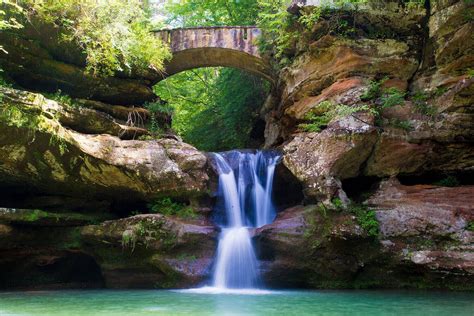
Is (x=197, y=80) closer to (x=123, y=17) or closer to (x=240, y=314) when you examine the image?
(x=123, y=17)

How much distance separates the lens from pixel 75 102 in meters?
11.2

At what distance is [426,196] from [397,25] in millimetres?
5601

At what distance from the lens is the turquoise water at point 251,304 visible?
19.7 ft

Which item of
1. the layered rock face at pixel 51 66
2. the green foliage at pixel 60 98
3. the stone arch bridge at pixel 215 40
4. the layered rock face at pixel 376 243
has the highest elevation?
the stone arch bridge at pixel 215 40

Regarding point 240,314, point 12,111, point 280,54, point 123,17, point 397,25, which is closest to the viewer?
point 240,314

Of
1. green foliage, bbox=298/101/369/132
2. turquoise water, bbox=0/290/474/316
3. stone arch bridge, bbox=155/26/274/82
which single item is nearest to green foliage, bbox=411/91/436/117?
green foliage, bbox=298/101/369/132

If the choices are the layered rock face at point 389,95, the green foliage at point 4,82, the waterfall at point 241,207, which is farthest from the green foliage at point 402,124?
the green foliage at point 4,82

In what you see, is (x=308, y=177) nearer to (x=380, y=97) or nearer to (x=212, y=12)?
(x=380, y=97)

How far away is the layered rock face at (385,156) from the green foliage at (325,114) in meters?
0.14

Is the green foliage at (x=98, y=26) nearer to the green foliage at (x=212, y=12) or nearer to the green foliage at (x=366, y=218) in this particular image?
the green foliage at (x=366, y=218)

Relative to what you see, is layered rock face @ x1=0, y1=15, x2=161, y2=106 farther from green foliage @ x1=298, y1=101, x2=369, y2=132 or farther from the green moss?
green foliage @ x1=298, y1=101, x2=369, y2=132

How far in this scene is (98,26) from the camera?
36.1 ft

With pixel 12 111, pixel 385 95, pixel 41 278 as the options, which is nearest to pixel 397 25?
pixel 385 95

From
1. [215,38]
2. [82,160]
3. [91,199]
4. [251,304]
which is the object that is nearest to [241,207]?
[91,199]
